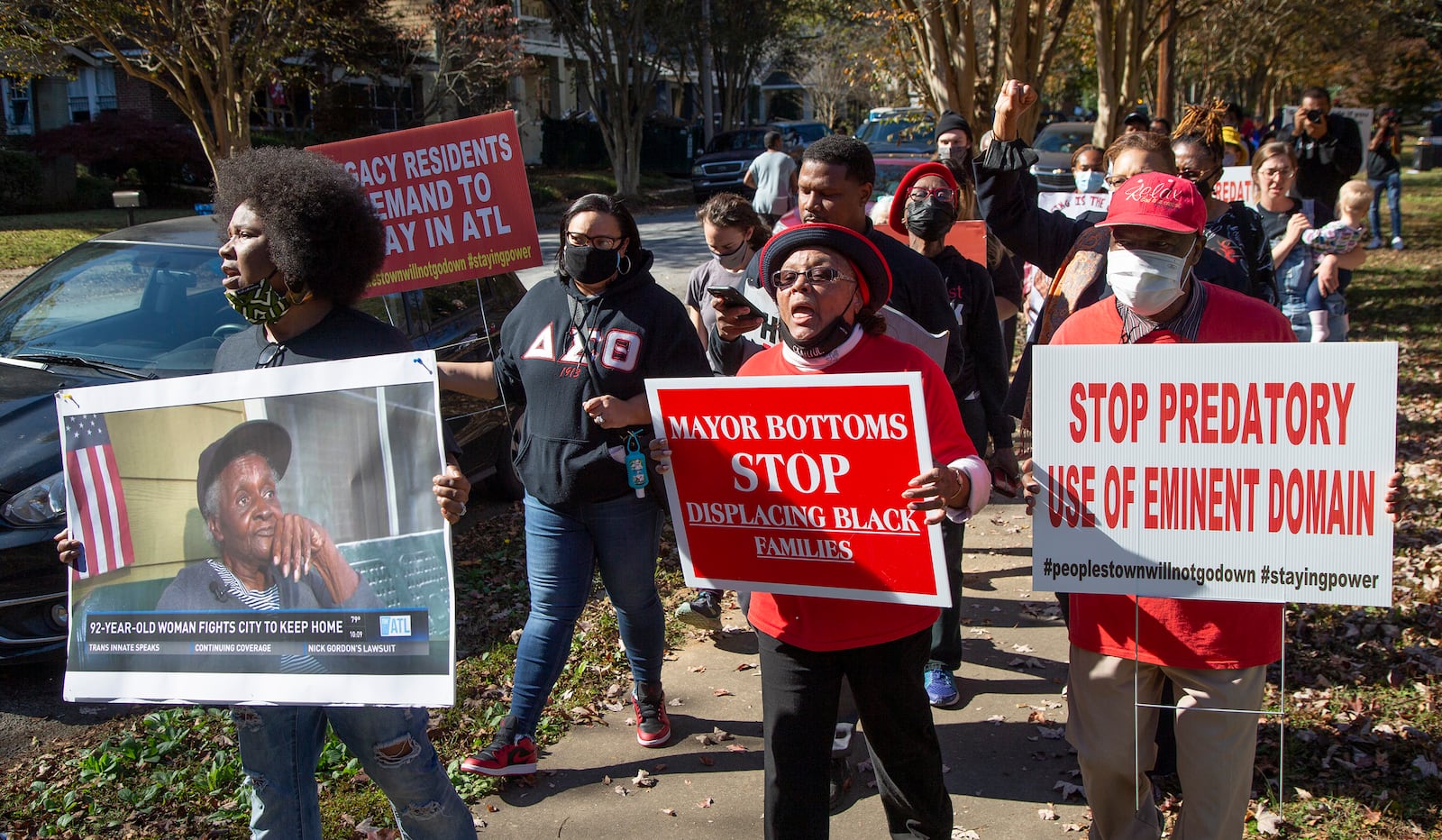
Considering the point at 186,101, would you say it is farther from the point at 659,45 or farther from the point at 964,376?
the point at 659,45

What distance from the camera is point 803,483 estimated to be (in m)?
3.01

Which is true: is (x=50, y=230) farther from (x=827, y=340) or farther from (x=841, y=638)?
(x=841, y=638)

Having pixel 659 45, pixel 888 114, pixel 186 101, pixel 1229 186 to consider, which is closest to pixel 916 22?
pixel 1229 186

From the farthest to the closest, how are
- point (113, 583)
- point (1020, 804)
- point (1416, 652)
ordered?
point (1416, 652), point (1020, 804), point (113, 583)

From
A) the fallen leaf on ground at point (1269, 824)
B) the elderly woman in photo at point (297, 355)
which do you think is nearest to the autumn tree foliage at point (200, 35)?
the elderly woman in photo at point (297, 355)

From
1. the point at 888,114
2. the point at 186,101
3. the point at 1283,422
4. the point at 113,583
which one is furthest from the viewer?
the point at 888,114

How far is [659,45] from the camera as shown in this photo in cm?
3228

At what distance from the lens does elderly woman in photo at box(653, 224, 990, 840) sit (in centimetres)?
302

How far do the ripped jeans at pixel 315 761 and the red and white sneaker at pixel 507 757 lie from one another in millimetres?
1005

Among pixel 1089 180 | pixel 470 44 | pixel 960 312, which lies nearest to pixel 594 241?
pixel 960 312

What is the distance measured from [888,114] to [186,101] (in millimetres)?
12146

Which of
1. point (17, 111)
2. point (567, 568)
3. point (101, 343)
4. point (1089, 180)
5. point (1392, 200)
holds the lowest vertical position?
point (567, 568)

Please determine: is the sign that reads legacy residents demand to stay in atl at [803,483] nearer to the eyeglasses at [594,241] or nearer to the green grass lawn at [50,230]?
the eyeglasses at [594,241]

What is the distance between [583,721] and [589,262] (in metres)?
2.01
